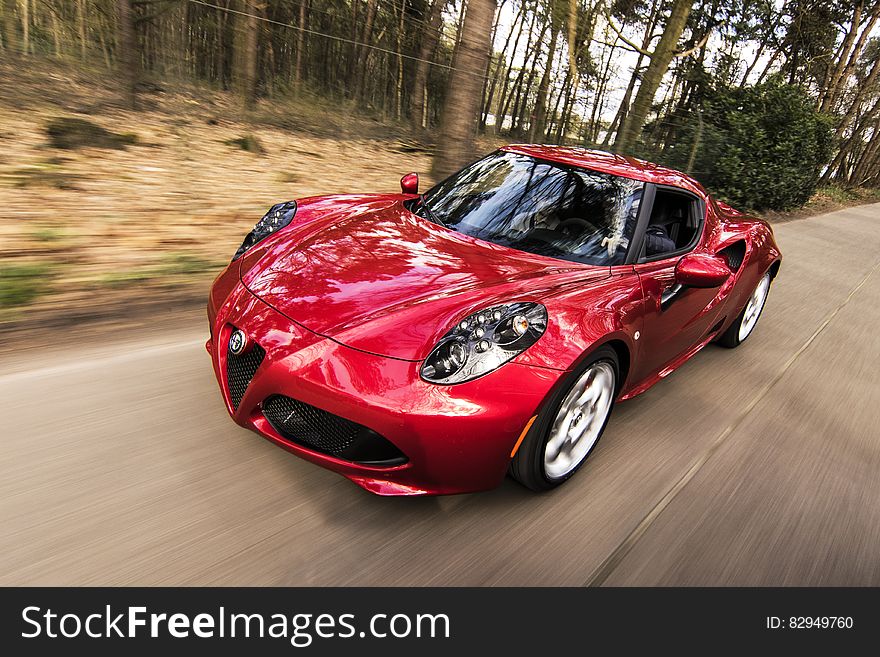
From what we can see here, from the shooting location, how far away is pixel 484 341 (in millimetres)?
2027

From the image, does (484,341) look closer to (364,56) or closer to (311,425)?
(311,425)

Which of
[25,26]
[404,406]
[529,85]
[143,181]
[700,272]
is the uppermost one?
[529,85]

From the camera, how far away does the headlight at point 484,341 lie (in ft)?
6.35

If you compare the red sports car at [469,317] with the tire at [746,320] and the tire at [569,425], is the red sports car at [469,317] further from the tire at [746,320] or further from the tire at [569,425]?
the tire at [746,320]

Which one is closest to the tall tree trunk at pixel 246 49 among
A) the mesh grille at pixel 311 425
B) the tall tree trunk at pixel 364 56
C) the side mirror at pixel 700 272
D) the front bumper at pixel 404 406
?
the tall tree trunk at pixel 364 56

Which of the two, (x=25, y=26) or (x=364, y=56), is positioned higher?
(x=364, y=56)

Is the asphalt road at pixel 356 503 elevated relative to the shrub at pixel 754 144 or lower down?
lower down

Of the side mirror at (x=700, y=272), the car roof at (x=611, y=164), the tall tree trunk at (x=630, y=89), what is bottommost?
the side mirror at (x=700, y=272)

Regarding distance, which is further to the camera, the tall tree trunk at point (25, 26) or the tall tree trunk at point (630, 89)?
the tall tree trunk at point (630, 89)

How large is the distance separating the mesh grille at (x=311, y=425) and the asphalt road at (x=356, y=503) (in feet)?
0.93

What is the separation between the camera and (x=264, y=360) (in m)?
2.00

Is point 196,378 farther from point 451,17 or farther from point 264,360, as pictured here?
point 451,17

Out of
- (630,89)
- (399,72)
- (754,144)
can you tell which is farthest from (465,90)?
(399,72)

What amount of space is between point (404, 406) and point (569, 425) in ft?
2.60
